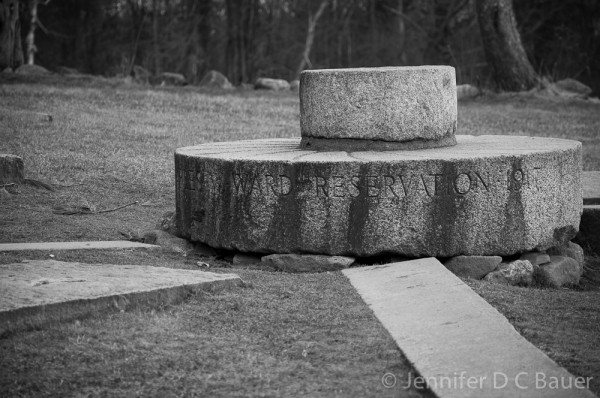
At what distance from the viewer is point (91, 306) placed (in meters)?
4.00

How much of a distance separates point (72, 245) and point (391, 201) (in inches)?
79.4

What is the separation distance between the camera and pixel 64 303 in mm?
3906

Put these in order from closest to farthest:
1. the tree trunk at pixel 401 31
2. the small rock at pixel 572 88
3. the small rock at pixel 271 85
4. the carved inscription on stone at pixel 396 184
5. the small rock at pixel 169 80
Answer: the carved inscription on stone at pixel 396 184
the small rock at pixel 572 88
the small rock at pixel 271 85
the small rock at pixel 169 80
the tree trunk at pixel 401 31

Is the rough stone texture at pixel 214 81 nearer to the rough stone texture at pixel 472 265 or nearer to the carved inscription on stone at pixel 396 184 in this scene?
the carved inscription on stone at pixel 396 184

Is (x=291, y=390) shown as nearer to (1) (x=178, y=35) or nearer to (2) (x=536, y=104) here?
(2) (x=536, y=104)

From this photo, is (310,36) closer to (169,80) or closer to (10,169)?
(169,80)

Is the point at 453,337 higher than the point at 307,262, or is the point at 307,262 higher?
the point at 453,337

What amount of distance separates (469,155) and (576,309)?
4.04 ft

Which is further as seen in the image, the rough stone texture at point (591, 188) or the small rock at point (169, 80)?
the small rock at point (169, 80)

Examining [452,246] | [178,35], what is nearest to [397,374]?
[452,246]

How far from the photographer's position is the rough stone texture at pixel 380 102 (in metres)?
5.87

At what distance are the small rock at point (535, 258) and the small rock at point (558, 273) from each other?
0.03m

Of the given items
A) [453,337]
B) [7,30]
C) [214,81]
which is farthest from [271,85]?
[453,337]

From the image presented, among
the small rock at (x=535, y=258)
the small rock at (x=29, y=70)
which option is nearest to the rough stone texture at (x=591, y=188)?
the small rock at (x=535, y=258)
